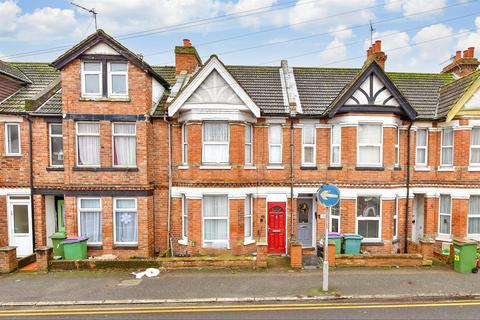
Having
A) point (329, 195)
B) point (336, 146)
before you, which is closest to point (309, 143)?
point (336, 146)

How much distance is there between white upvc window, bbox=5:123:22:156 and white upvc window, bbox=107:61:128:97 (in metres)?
4.73

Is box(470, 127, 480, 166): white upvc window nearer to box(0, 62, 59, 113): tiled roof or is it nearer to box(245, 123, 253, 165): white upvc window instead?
box(245, 123, 253, 165): white upvc window

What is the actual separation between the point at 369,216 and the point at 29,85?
58.5 feet

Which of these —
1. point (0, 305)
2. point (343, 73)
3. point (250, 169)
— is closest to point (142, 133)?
point (250, 169)

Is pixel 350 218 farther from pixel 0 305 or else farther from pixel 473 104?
pixel 0 305

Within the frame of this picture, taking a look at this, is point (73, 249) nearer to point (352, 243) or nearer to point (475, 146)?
point (352, 243)

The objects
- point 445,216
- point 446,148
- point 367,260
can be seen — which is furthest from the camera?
point 445,216

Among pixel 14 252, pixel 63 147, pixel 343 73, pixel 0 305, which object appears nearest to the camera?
pixel 0 305

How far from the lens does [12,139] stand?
43.2 feet

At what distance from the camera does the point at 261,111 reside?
43.1 feet

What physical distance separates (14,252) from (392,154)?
15882 mm

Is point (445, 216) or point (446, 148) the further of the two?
point (445, 216)

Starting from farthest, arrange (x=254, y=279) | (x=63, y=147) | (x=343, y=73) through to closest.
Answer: (x=343, y=73) → (x=63, y=147) → (x=254, y=279)

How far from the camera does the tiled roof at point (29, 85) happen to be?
519 inches
